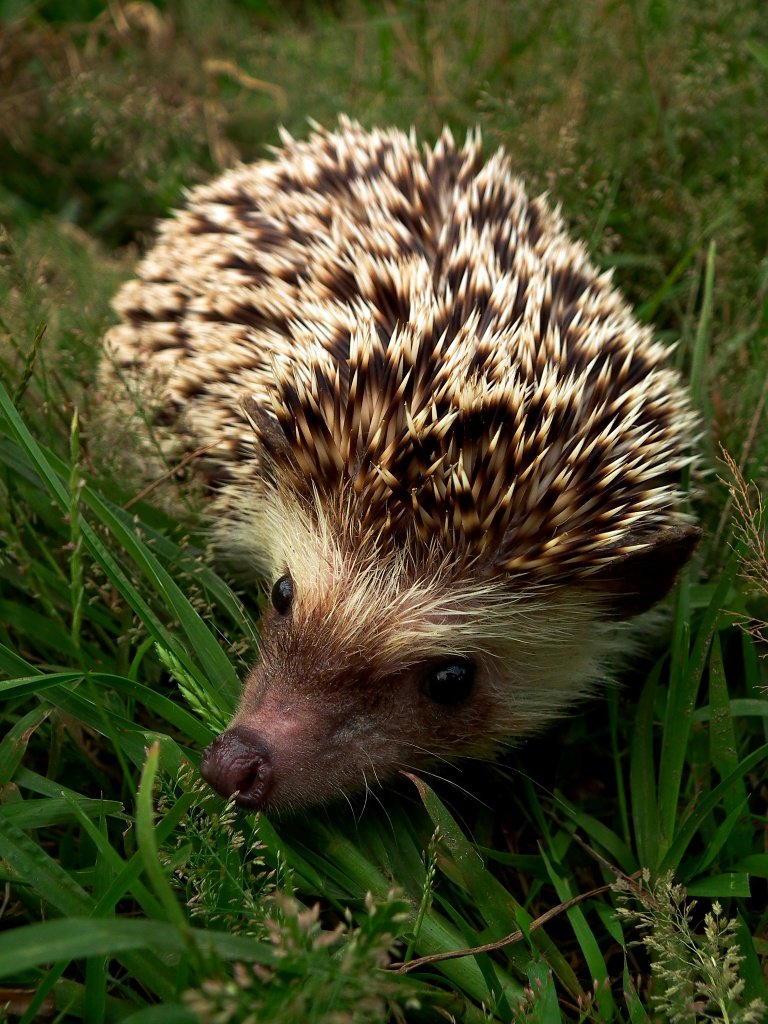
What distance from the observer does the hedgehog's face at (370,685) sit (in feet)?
6.07

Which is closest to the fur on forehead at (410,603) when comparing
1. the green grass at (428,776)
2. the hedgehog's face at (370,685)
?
the hedgehog's face at (370,685)

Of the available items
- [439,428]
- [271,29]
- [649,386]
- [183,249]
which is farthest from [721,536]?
[271,29]

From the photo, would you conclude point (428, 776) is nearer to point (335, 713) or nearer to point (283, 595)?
point (335, 713)

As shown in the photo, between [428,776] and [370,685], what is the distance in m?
0.41

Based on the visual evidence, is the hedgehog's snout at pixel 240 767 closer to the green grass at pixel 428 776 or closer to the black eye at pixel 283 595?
the green grass at pixel 428 776

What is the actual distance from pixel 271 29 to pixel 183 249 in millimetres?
2622

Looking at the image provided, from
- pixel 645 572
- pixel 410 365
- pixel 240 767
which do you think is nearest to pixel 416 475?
pixel 410 365

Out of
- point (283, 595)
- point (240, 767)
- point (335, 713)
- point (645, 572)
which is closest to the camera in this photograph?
point (240, 767)

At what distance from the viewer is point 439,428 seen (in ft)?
6.31

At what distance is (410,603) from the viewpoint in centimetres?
199

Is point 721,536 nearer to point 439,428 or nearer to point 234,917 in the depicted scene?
point 439,428

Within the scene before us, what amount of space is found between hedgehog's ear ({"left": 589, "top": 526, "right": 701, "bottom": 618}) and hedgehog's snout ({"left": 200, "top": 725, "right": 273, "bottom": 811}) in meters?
0.81

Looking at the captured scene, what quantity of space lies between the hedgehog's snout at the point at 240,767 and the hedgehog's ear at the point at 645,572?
2.67ft

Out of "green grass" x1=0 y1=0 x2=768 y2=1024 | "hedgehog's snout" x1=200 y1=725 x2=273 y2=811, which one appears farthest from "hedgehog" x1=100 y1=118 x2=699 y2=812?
"green grass" x1=0 y1=0 x2=768 y2=1024
